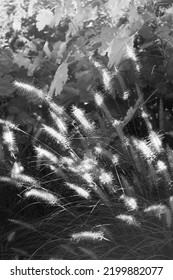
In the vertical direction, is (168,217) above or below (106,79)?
below

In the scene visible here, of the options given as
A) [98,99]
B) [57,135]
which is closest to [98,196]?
[57,135]

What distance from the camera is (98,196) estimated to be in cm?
367

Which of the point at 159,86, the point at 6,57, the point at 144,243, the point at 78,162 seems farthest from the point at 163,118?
the point at 6,57

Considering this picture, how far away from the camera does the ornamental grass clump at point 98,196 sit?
10.8 feet

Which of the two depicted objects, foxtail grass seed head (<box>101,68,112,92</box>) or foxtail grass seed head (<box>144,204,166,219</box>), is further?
foxtail grass seed head (<box>101,68,112,92</box>)

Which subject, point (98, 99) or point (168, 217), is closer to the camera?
point (168, 217)

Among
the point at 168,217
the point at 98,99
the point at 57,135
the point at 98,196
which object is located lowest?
the point at 168,217

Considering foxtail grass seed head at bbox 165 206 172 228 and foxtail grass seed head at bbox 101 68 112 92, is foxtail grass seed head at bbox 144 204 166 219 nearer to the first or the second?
foxtail grass seed head at bbox 165 206 172 228

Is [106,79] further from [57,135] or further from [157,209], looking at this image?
[157,209]

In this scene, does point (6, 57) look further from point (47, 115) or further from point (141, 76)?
point (141, 76)

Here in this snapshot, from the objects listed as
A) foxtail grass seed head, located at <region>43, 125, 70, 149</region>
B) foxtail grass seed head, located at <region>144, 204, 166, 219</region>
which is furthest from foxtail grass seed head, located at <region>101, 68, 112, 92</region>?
foxtail grass seed head, located at <region>144, 204, 166, 219</region>

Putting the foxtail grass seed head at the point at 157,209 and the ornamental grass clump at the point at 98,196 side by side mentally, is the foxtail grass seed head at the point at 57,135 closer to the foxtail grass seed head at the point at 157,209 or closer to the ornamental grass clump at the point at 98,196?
the ornamental grass clump at the point at 98,196

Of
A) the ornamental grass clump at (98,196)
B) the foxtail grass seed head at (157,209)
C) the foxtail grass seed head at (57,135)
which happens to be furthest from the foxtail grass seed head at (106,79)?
the foxtail grass seed head at (157,209)

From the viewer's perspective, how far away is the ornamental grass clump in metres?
3.30
